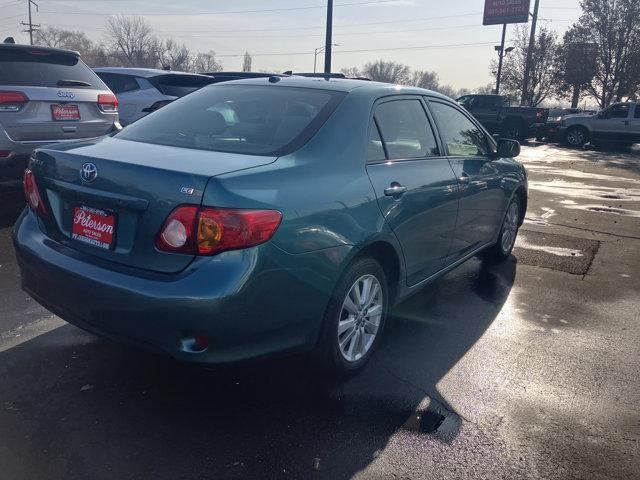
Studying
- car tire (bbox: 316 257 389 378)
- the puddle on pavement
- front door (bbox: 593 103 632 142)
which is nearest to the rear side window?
car tire (bbox: 316 257 389 378)

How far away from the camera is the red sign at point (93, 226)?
2.58 m

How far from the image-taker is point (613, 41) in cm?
3244

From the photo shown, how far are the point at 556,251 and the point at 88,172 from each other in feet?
16.9

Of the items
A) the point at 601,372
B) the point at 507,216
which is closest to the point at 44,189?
the point at 601,372

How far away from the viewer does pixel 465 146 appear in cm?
439

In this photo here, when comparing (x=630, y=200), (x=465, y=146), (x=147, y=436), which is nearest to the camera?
(x=147, y=436)

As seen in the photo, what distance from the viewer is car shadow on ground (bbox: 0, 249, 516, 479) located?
241cm

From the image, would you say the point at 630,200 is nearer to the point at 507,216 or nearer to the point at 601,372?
the point at 507,216

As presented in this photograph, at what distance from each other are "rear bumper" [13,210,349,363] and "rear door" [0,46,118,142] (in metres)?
3.58

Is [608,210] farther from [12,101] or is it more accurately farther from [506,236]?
[12,101]

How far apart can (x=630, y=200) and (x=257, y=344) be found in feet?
31.2

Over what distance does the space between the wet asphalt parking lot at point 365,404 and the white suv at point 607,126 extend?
19.4m

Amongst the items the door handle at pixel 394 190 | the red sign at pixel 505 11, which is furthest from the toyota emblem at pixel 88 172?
the red sign at pixel 505 11

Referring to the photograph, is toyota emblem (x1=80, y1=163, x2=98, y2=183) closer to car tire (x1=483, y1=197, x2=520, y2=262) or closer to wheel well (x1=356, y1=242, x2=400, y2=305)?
wheel well (x1=356, y1=242, x2=400, y2=305)
